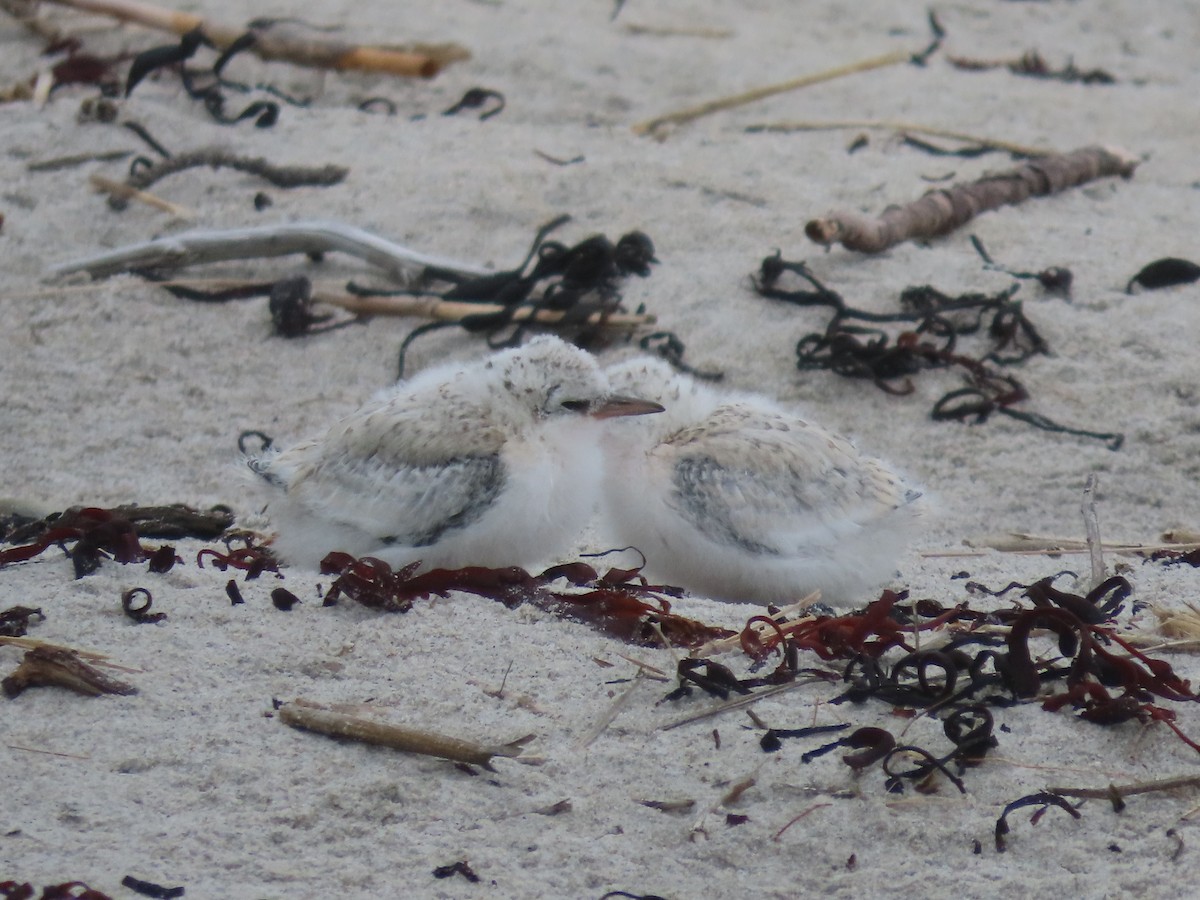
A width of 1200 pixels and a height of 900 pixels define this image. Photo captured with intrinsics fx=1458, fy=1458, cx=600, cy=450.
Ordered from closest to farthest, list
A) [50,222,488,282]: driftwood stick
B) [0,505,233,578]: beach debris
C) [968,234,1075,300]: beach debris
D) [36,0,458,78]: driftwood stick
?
1. [0,505,233,578]: beach debris
2. [968,234,1075,300]: beach debris
3. [50,222,488,282]: driftwood stick
4. [36,0,458,78]: driftwood stick

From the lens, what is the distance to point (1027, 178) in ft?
23.0

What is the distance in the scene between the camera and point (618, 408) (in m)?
4.11

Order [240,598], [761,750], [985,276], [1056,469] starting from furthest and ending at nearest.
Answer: [985,276] → [1056,469] → [240,598] → [761,750]

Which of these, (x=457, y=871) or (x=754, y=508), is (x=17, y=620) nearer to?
(x=457, y=871)

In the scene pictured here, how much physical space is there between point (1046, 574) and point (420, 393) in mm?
1889

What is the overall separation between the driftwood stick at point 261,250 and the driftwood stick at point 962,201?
158 cm

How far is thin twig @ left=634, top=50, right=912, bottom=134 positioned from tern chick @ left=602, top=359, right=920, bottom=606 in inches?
155

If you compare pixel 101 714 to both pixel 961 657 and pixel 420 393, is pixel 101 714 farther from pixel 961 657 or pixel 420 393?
pixel 961 657

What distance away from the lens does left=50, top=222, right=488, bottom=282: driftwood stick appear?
251 inches

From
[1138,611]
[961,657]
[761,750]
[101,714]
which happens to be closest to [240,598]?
[101,714]

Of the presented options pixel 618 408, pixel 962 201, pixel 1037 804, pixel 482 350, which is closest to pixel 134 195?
pixel 482 350

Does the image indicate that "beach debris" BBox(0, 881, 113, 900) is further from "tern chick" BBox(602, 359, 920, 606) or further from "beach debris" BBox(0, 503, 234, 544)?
"tern chick" BBox(602, 359, 920, 606)

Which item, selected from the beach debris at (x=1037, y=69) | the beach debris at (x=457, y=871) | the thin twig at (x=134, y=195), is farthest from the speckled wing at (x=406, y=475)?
the beach debris at (x=1037, y=69)

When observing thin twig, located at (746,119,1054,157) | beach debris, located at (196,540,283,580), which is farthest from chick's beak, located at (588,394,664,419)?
thin twig, located at (746,119,1054,157)
